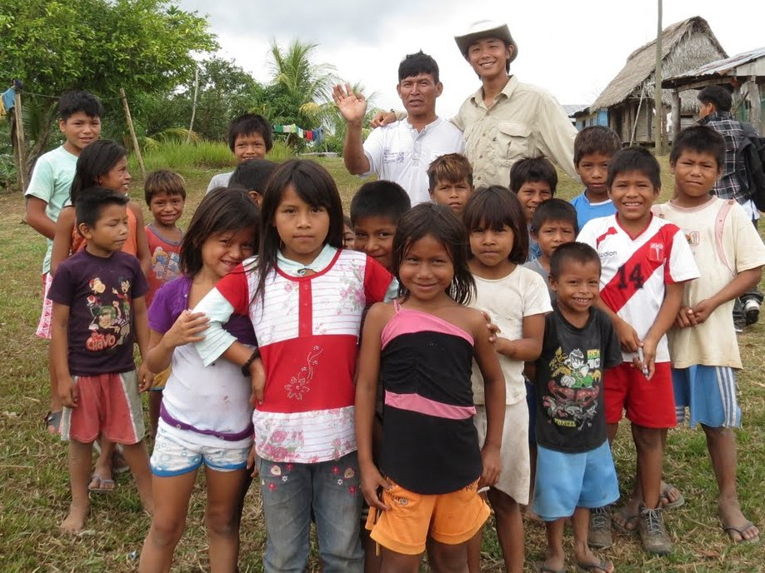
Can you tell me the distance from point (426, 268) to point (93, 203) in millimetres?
1623

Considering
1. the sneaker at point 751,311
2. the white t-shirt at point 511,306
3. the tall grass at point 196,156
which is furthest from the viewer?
the tall grass at point 196,156

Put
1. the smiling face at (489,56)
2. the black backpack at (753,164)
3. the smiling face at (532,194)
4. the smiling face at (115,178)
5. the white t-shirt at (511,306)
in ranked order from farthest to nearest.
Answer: the black backpack at (753,164)
the smiling face at (489,56)
the smiling face at (115,178)
the smiling face at (532,194)
the white t-shirt at (511,306)

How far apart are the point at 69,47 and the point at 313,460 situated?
45.0 ft

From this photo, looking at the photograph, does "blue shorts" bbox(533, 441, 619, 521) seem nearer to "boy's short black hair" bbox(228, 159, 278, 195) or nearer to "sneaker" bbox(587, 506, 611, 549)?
"sneaker" bbox(587, 506, 611, 549)

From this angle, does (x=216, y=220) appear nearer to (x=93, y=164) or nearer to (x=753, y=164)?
(x=93, y=164)

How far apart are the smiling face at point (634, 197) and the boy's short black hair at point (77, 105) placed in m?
2.82

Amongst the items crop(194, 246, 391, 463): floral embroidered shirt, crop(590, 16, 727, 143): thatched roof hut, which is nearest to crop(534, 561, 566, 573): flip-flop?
crop(194, 246, 391, 463): floral embroidered shirt

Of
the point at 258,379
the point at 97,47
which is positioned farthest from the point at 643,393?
the point at 97,47

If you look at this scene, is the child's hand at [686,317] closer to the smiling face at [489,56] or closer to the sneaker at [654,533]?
the sneaker at [654,533]

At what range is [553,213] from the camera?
2719 mm

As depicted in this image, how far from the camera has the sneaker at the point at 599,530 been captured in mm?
2725

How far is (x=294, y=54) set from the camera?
23766 mm

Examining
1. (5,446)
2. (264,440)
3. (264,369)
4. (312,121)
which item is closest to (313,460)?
(264,440)

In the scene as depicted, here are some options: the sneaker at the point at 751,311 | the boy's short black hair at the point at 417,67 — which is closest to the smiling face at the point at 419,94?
the boy's short black hair at the point at 417,67
